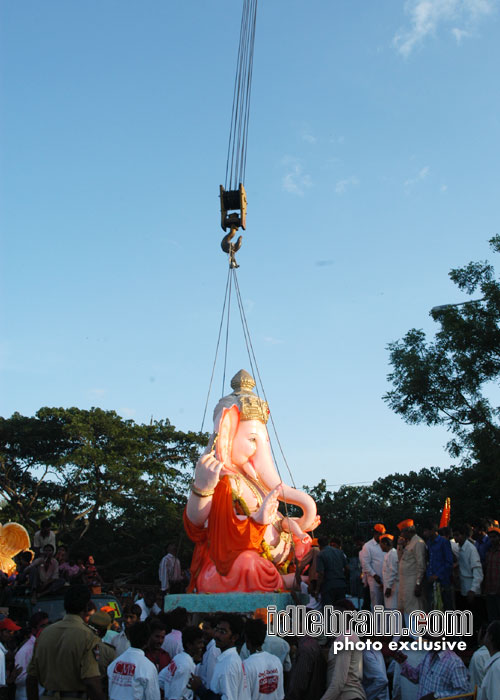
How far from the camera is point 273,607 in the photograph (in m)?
12.1

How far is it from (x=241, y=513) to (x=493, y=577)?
19.0 ft

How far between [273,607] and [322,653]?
574 centimetres

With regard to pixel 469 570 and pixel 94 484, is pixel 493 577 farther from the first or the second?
pixel 94 484

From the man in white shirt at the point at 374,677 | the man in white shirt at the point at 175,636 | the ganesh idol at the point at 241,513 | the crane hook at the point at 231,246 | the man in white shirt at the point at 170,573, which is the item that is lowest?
the man in white shirt at the point at 374,677

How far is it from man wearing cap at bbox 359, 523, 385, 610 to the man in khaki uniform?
285 inches

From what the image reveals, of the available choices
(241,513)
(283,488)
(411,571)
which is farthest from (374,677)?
(283,488)

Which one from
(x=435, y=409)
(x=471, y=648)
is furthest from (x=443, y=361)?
(x=471, y=648)

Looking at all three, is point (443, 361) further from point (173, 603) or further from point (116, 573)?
point (116, 573)

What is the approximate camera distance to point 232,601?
41.3 feet

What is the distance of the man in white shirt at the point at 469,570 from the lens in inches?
388

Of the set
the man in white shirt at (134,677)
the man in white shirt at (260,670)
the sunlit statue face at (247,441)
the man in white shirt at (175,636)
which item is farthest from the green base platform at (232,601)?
the man in white shirt at (134,677)

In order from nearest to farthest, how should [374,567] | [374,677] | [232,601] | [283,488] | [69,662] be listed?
[69,662] → [374,677] → [374,567] → [232,601] → [283,488]

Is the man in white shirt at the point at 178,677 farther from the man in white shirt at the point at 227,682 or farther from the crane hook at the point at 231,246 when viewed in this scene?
the crane hook at the point at 231,246

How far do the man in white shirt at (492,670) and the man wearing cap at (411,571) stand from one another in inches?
181
